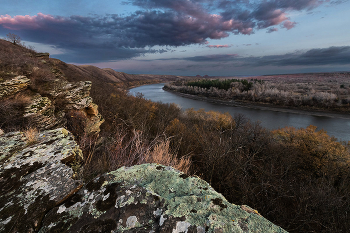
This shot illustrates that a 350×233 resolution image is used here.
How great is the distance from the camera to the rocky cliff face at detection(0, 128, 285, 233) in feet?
3.72

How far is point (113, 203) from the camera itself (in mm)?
1285

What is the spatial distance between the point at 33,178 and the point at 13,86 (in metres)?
6.38

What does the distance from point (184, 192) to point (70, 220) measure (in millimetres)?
955

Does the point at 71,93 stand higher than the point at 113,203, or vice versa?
the point at 71,93

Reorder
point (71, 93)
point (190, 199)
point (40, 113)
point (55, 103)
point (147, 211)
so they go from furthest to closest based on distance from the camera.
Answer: point (71, 93)
point (55, 103)
point (40, 113)
point (190, 199)
point (147, 211)

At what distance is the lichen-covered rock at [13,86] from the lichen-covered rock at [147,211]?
665cm

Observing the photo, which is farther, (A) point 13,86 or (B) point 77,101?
(B) point 77,101

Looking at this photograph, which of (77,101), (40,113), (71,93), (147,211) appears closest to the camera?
(147,211)

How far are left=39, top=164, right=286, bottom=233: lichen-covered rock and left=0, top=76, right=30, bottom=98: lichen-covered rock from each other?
6653 mm

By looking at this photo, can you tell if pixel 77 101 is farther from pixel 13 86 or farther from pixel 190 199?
pixel 190 199

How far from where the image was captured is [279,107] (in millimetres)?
45375

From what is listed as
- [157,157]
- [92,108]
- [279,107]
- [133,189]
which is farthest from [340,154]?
[279,107]

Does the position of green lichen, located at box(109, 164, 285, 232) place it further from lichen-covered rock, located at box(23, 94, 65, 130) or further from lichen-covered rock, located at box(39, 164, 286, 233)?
lichen-covered rock, located at box(23, 94, 65, 130)

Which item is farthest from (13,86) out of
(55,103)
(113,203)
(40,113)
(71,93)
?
(113,203)
